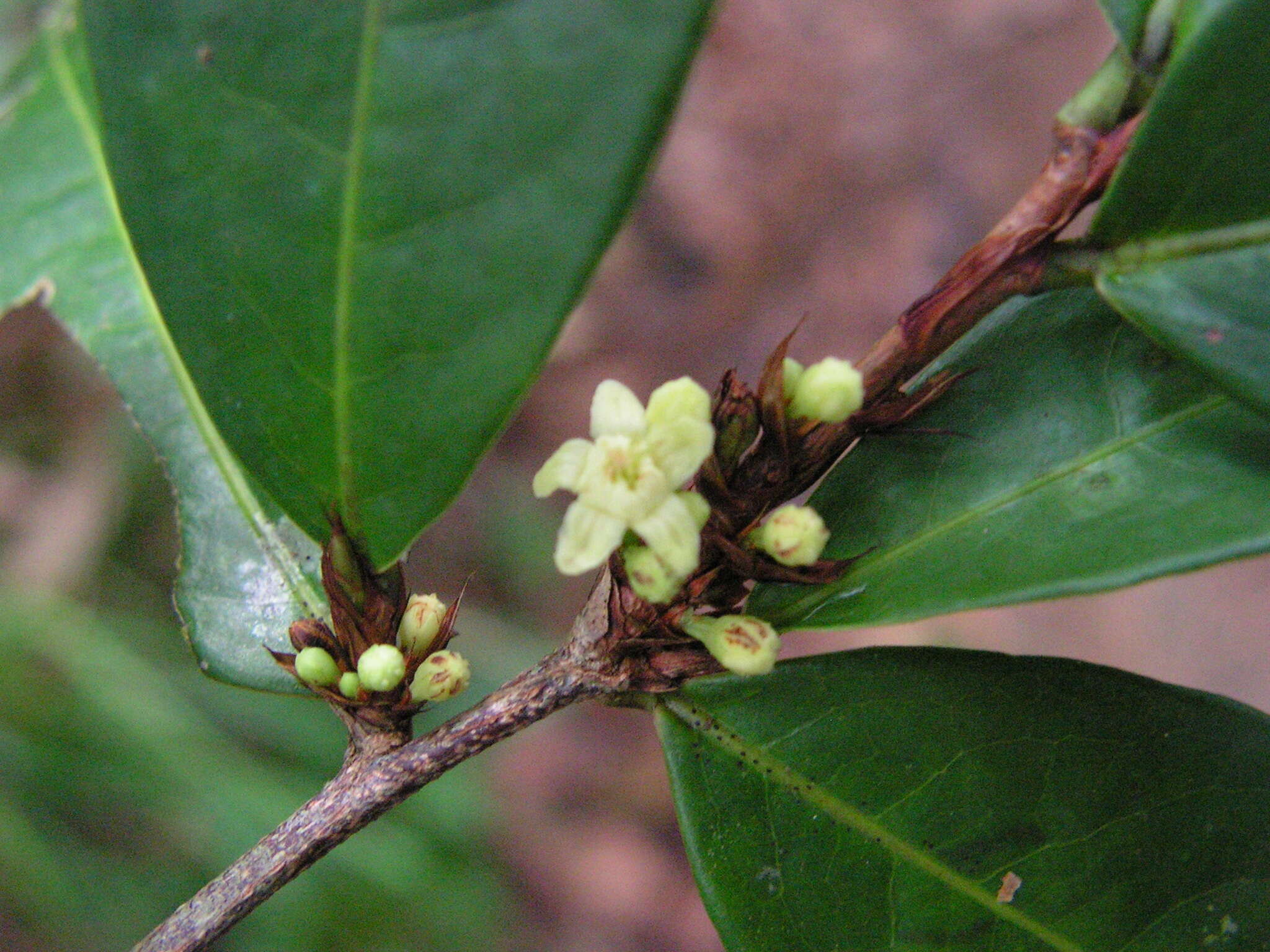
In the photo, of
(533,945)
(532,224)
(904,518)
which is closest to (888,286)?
(533,945)

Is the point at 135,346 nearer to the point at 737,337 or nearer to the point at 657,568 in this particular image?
the point at 657,568

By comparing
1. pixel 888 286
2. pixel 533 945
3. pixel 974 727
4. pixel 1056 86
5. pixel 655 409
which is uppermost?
pixel 655 409

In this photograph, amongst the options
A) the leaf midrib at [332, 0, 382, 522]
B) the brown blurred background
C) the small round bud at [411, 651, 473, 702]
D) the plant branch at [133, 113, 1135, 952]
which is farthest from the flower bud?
the brown blurred background

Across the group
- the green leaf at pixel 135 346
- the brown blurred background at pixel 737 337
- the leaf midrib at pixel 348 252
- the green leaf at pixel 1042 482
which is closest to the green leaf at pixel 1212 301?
the green leaf at pixel 1042 482

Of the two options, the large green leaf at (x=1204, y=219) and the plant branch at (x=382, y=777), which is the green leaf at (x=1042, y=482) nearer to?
the large green leaf at (x=1204, y=219)

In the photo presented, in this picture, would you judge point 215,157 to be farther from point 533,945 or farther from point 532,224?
point 533,945

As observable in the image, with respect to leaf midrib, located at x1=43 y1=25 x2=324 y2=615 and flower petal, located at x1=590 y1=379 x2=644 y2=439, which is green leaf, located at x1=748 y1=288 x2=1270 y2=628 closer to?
flower petal, located at x1=590 y1=379 x2=644 y2=439

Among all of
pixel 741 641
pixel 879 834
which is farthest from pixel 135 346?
pixel 879 834
